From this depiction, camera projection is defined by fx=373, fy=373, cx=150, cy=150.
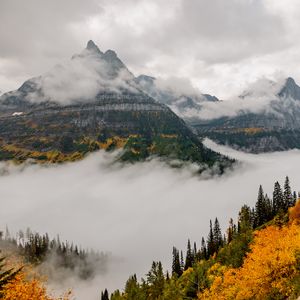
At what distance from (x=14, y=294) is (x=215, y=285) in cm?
6375

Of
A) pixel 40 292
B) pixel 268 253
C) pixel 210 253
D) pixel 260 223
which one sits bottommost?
pixel 210 253

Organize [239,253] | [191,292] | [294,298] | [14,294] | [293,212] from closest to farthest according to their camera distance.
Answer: [14,294] < [294,298] < [239,253] < [191,292] < [293,212]

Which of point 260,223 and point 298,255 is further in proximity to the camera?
point 260,223

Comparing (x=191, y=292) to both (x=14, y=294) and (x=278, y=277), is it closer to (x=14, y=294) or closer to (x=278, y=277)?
(x=278, y=277)

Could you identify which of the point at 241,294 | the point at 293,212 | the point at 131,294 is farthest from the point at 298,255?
the point at 293,212

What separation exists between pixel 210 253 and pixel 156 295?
229ft

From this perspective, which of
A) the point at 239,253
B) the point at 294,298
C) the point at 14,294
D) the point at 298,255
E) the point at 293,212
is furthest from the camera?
the point at 293,212

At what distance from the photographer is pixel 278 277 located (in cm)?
6781

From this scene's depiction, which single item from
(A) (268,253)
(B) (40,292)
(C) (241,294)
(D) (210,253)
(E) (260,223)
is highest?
(B) (40,292)

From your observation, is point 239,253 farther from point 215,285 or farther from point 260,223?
point 260,223

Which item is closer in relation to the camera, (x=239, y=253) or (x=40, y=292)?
(x=40, y=292)

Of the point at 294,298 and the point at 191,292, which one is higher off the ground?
the point at 294,298

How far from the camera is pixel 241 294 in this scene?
70.8 m

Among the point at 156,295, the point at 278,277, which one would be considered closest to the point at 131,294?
the point at 156,295
